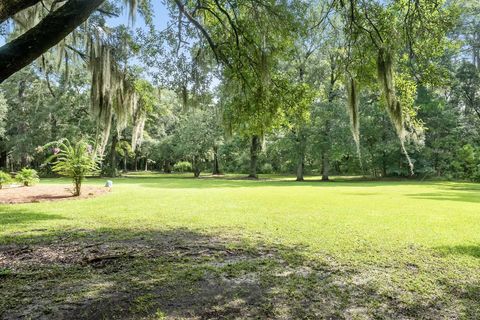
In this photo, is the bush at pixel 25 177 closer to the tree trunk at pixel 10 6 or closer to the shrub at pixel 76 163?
the shrub at pixel 76 163

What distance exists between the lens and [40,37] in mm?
2896

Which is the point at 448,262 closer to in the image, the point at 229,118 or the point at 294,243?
the point at 294,243

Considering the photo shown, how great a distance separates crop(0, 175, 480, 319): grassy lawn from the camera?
9.67 feet

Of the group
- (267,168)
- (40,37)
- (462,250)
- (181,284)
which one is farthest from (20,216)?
(267,168)

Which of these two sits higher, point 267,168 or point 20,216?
point 267,168

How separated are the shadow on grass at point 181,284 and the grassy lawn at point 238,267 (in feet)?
0.04

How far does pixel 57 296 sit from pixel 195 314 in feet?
4.31

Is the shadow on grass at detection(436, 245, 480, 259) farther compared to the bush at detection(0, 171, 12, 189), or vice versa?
the bush at detection(0, 171, 12, 189)

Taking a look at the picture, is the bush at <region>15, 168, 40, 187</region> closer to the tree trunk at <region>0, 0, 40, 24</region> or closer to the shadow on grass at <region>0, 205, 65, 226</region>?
the shadow on grass at <region>0, 205, 65, 226</region>

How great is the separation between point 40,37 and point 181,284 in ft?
8.63

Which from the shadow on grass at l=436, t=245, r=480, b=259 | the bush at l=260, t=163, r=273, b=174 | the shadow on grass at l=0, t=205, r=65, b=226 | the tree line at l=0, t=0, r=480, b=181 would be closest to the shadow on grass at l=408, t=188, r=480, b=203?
the tree line at l=0, t=0, r=480, b=181

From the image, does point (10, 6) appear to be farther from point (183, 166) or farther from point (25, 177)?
point (183, 166)

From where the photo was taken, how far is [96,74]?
5898 millimetres

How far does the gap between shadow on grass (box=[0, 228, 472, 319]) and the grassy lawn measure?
0.04 ft
